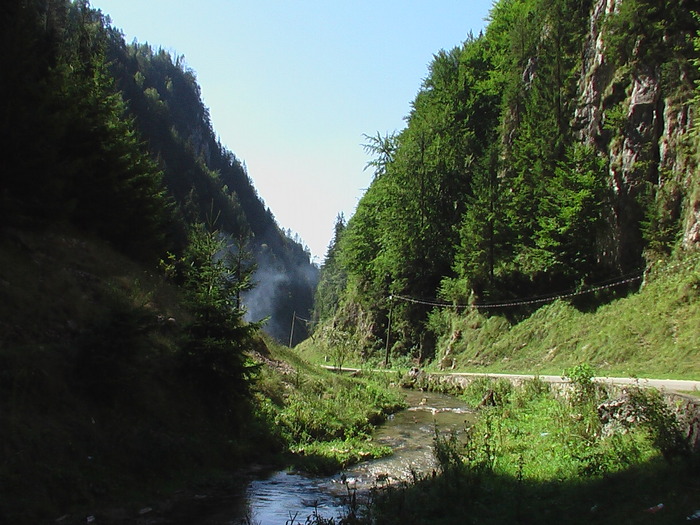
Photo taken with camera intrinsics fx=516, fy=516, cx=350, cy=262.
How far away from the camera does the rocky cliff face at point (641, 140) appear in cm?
2505

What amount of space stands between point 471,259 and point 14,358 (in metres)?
32.5

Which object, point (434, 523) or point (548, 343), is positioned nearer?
point (434, 523)

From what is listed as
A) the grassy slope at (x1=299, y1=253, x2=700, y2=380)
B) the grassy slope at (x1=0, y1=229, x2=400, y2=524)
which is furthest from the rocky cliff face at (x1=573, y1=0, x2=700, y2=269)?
the grassy slope at (x1=0, y1=229, x2=400, y2=524)

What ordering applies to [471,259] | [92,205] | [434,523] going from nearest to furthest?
[434,523]
[92,205]
[471,259]

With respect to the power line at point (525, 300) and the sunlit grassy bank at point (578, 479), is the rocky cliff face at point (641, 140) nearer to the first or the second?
the power line at point (525, 300)

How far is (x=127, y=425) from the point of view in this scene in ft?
32.8

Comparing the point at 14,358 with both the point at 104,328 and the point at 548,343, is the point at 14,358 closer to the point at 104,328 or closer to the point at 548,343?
the point at 104,328

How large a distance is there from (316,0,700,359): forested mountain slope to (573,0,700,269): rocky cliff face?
3.1 inches

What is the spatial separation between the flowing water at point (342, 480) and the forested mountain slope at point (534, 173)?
15.7 meters

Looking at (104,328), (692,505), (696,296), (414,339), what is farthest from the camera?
(414,339)

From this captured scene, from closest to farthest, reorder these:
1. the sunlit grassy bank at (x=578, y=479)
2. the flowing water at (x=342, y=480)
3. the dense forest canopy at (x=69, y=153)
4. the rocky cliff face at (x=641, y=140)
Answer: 1. the sunlit grassy bank at (x=578, y=479)
2. the flowing water at (x=342, y=480)
3. the dense forest canopy at (x=69, y=153)
4. the rocky cliff face at (x=641, y=140)

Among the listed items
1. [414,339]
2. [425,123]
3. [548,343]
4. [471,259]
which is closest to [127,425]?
[548,343]

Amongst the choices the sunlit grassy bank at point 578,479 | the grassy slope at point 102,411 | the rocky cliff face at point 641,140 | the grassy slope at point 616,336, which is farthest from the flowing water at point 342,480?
the rocky cliff face at point 641,140

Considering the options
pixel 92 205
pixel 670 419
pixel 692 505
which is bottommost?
pixel 692 505
